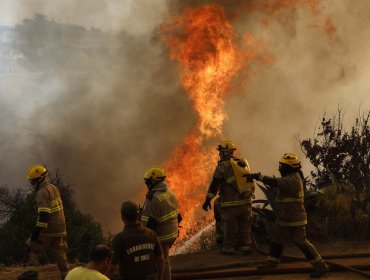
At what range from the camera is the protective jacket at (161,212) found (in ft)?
20.2

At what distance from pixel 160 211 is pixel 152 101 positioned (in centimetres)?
4501

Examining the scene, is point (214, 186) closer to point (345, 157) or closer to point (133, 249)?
point (133, 249)

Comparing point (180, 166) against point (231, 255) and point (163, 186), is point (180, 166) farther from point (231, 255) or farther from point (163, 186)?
point (163, 186)

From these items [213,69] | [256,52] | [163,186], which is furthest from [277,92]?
[163,186]

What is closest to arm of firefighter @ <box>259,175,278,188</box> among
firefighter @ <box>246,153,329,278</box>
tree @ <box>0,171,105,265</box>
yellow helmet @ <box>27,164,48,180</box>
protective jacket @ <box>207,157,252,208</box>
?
firefighter @ <box>246,153,329,278</box>

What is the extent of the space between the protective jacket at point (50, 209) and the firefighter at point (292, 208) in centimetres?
296

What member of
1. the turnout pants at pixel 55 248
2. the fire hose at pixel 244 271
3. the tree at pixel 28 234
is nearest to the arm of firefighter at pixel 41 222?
the turnout pants at pixel 55 248

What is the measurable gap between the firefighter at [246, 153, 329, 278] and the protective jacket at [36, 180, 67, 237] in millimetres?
2959

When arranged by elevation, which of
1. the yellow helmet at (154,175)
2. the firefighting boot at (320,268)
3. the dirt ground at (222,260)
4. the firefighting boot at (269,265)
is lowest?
the firefighting boot at (320,268)

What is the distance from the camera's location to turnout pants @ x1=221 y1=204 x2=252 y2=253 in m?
8.74

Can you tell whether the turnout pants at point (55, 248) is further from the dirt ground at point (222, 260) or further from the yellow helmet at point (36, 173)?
the dirt ground at point (222, 260)

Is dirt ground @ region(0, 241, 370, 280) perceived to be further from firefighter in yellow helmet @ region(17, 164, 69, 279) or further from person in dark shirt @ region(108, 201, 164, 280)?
person in dark shirt @ region(108, 201, 164, 280)

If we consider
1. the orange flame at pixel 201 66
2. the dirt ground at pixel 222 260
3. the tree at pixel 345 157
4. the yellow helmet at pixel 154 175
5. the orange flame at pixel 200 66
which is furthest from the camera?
the orange flame at pixel 201 66

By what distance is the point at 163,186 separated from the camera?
6.34 metres
